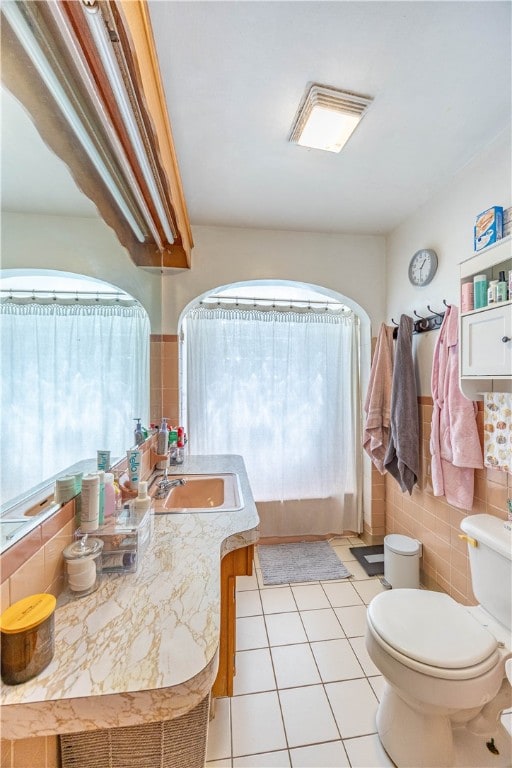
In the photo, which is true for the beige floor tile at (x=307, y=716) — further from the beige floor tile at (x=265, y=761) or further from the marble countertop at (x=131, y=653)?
the marble countertop at (x=131, y=653)

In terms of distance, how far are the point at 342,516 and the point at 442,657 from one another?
5.25 ft

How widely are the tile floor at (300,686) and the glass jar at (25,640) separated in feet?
3.34

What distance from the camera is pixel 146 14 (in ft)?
2.97

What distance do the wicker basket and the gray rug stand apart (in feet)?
4.71

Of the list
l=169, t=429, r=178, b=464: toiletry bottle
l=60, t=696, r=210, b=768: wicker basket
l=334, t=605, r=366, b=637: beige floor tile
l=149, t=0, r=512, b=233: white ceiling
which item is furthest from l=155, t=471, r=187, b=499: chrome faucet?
l=149, t=0, r=512, b=233: white ceiling

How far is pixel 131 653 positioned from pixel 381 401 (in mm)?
2035

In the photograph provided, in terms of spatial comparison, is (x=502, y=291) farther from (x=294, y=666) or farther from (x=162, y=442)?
(x=294, y=666)

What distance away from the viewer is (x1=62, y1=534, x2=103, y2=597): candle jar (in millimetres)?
798

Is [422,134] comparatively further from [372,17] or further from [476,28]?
[372,17]

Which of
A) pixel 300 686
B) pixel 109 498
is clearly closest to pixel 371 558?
pixel 300 686

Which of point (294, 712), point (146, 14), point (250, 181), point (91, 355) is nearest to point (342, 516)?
point (294, 712)

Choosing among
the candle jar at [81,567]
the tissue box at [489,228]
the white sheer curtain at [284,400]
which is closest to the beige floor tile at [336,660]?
the white sheer curtain at [284,400]

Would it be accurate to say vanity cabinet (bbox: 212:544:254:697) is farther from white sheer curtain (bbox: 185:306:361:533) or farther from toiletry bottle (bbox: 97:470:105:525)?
white sheer curtain (bbox: 185:306:361:533)

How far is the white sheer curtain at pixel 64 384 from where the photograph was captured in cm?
73
